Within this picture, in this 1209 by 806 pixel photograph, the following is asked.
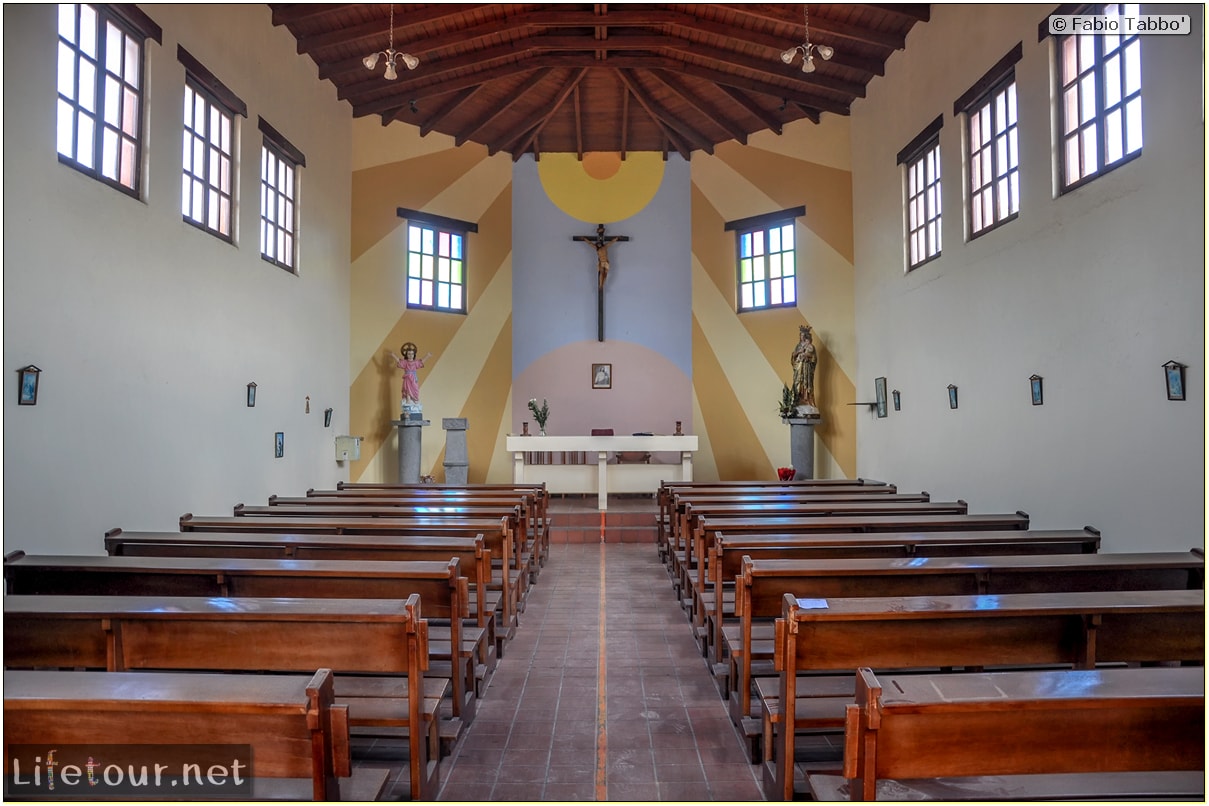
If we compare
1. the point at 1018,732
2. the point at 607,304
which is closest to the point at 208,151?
the point at 607,304

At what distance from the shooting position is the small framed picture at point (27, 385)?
4117 millimetres

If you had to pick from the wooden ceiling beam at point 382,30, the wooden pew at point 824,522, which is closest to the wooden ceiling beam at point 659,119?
the wooden ceiling beam at point 382,30

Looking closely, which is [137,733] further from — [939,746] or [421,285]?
[421,285]

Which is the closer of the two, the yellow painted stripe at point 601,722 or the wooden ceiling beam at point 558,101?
the yellow painted stripe at point 601,722

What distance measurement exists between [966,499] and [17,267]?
7.43 m

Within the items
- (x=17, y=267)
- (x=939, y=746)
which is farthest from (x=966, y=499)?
(x=17, y=267)

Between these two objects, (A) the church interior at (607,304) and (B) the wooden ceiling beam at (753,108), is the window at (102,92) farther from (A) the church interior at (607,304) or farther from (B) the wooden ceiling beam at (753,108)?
(B) the wooden ceiling beam at (753,108)

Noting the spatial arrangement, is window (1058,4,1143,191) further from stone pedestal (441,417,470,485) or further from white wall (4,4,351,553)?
stone pedestal (441,417,470,485)

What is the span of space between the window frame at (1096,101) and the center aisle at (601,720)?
424cm

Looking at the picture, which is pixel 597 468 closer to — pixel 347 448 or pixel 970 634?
pixel 347 448

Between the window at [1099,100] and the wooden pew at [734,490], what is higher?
the window at [1099,100]

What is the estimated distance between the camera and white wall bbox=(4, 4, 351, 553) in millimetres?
4207

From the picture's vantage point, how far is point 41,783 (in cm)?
161

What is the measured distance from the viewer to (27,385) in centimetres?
415
